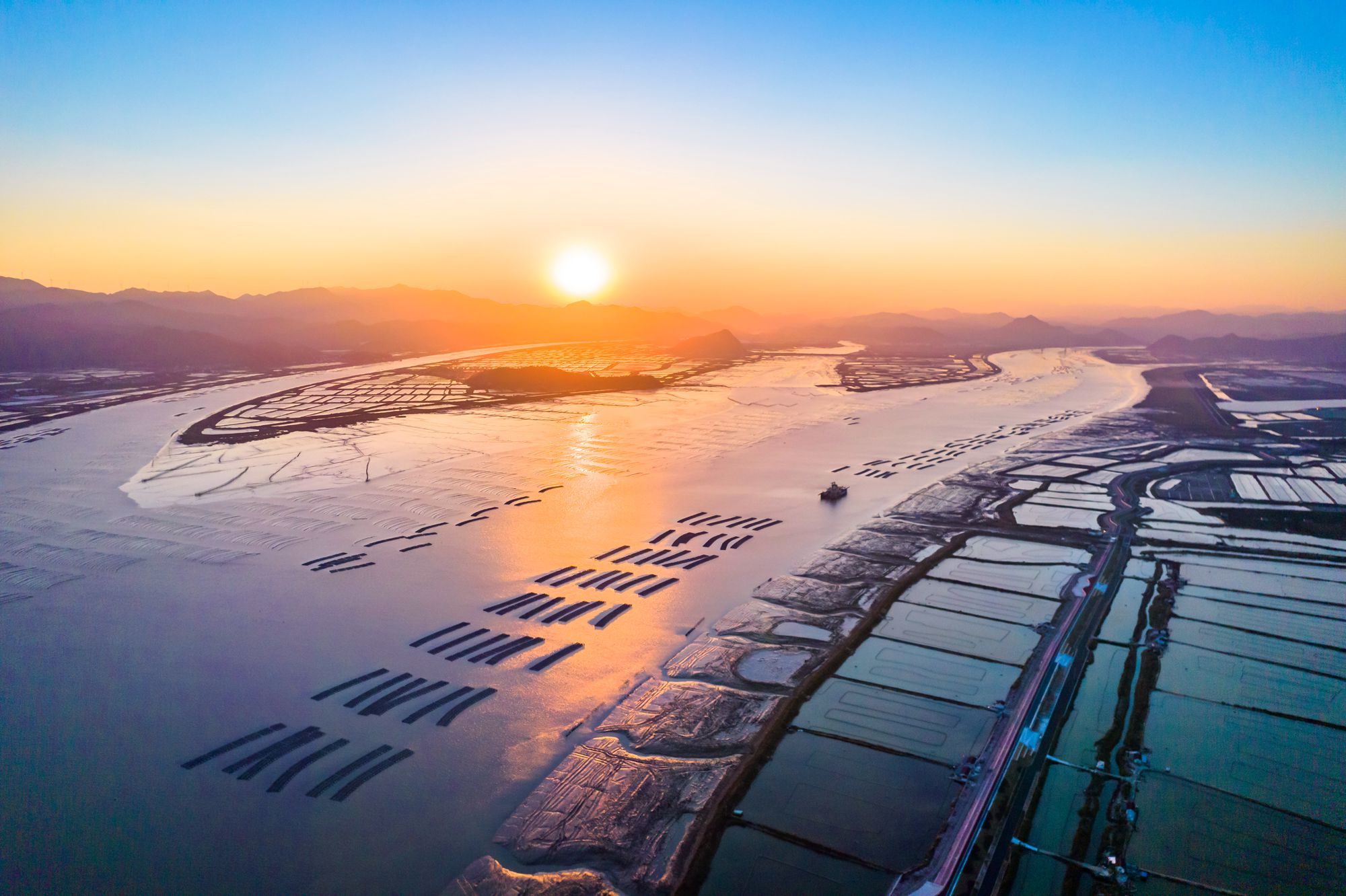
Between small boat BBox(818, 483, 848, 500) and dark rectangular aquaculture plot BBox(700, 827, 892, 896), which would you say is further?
small boat BBox(818, 483, 848, 500)

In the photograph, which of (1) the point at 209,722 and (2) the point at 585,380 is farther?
(2) the point at 585,380

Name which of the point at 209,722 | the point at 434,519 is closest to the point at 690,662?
the point at 209,722

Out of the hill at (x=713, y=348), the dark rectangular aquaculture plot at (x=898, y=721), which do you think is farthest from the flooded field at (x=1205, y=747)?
the hill at (x=713, y=348)

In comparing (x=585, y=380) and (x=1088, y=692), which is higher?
(x=585, y=380)

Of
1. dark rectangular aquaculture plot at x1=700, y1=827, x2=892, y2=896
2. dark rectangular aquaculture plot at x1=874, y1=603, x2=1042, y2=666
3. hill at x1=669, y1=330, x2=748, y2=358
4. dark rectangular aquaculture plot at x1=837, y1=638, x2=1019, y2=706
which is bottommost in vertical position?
dark rectangular aquaculture plot at x1=700, y1=827, x2=892, y2=896

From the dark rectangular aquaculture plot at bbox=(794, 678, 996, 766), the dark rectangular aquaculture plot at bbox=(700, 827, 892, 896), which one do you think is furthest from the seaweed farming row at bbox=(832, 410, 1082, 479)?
the dark rectangular aquaculture plot at bbox=(700, 827, 892, 896)

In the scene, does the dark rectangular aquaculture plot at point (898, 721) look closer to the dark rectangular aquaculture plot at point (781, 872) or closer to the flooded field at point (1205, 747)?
the flooded field at point (1205, 747)

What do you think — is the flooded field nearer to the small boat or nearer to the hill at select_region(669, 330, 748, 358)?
the small boat

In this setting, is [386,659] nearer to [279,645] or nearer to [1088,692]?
[279,645]
